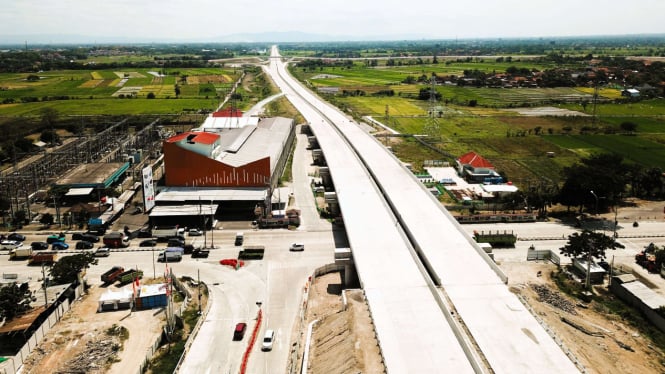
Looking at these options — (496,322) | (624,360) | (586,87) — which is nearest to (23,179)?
(496,322)

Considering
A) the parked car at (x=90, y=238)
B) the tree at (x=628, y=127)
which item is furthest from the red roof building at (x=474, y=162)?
the parked car at (x=90, y=238)

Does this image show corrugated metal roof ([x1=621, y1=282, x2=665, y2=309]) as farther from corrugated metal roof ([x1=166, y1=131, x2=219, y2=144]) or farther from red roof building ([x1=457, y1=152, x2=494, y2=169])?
corrugated metal roof ([x1=166, y1=131, x2=219, y2=144])

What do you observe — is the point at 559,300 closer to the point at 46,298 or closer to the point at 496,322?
the point at 496,322

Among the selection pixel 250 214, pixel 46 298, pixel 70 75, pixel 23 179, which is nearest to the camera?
pixel 46 298

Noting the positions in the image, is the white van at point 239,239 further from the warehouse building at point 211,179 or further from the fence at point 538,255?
the fence at point 538,255

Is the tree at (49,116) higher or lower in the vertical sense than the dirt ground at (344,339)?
higher

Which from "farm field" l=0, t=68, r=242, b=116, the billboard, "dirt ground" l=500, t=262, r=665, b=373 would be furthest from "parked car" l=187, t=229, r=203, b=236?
"farm field" l=0, t=68, r=242, b=116
